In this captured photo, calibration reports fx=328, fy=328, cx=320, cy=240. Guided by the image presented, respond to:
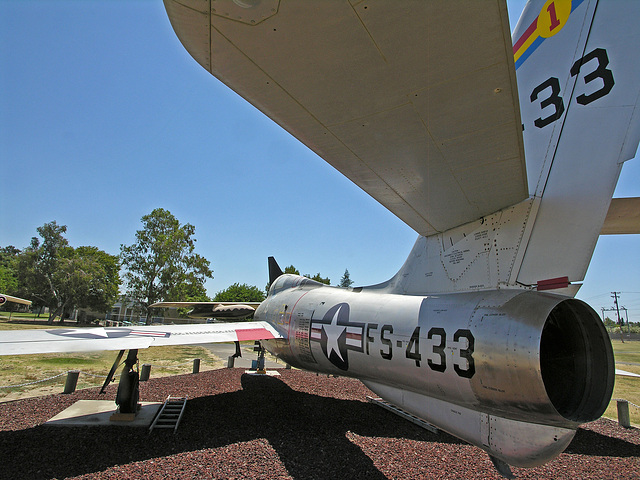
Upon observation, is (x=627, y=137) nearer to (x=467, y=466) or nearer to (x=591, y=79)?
(x=591, y=79)

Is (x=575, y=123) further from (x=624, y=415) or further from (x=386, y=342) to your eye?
(x=624, y=415)

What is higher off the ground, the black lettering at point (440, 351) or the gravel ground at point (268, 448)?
the black lettering at point (440, 351)

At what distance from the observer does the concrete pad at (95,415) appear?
5484 mm

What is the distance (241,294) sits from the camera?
4375 cm

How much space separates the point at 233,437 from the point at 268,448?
2.44ft

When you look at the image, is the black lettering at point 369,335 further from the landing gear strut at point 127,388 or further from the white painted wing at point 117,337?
the landing gear strut at point 127,388

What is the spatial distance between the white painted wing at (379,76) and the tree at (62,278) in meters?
37.8

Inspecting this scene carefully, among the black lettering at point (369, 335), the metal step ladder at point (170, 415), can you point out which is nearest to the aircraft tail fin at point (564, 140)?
the black lettering at point (369, 335)

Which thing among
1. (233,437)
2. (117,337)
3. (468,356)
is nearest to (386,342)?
(468,356)

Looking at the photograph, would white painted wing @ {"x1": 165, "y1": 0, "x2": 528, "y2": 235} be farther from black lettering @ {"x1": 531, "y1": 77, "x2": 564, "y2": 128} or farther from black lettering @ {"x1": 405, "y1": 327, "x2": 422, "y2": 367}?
black lettering @ {"x1": 405, "y1": 327, "x2": 422, "y2": 367}

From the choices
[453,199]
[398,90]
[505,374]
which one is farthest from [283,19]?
[505,374]

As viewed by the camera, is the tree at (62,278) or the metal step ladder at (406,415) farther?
the tree at (62,278)

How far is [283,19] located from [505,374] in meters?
2.92

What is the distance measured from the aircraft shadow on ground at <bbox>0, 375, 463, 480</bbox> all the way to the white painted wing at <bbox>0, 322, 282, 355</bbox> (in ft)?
4.44
